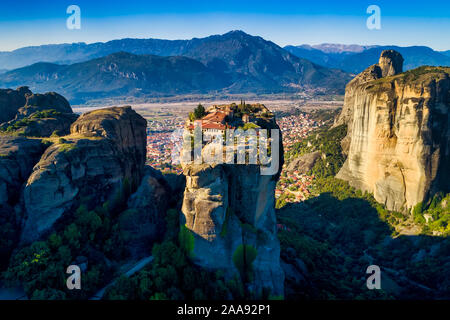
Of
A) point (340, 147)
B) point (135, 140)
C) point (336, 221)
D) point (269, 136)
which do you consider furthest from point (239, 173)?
point (340, 147)

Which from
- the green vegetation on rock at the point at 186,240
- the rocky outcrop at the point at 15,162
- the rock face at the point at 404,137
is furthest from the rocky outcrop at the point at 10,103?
the rock face at the point at 404,137

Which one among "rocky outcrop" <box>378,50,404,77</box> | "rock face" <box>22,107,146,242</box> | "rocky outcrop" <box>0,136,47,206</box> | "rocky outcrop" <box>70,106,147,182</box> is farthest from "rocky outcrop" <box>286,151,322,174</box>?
"rocky outcrop" <box>0,136,47,206</box>

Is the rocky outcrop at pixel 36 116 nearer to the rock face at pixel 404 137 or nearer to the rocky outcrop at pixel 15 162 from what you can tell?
the rocky outcrop at pixel 15 162

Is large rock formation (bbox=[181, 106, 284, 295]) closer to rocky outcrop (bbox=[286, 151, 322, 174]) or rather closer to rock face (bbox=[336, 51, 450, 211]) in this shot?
rock face (bbox=[336, 51, 450, 211])

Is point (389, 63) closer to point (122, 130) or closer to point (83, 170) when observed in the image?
point (122, 130)

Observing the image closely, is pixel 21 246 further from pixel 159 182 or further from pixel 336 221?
pixel 336 221
